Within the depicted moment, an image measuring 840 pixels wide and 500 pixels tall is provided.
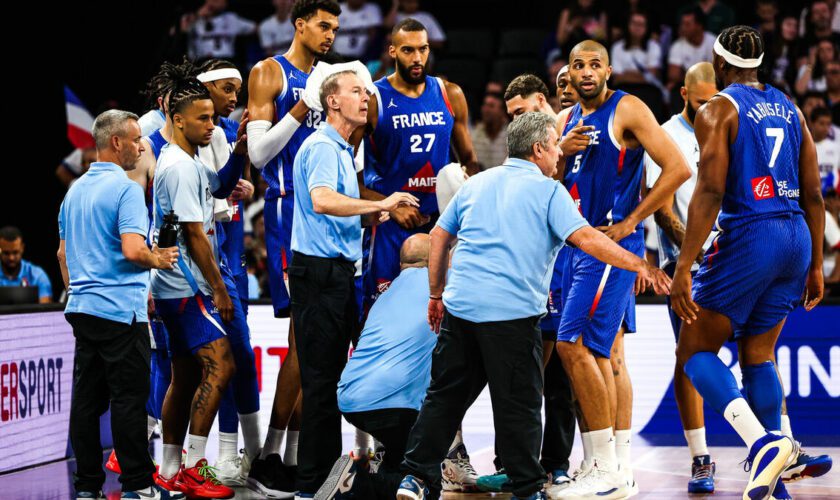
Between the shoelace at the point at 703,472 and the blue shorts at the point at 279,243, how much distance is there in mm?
2563

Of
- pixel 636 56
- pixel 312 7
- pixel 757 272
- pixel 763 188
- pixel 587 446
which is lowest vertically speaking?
pixel 587 446

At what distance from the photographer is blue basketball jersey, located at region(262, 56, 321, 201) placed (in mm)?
6922

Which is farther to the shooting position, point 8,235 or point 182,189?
point 8,235

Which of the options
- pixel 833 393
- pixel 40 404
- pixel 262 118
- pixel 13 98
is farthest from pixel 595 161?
pixel 13 98

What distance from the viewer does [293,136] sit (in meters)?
6.94

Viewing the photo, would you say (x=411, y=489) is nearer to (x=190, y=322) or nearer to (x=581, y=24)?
(x=190, y=322)

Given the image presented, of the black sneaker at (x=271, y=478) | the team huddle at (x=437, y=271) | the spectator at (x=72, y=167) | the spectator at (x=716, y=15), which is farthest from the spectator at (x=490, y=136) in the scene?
the black sneaker at (x=271, y=478)

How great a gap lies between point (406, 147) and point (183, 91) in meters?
1.32

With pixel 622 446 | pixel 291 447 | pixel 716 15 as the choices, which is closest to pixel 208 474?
pixel 291 447

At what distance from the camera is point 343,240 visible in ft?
19.8

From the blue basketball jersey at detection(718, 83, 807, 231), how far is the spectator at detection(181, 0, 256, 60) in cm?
956

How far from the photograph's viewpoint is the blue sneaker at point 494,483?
22.0 feet

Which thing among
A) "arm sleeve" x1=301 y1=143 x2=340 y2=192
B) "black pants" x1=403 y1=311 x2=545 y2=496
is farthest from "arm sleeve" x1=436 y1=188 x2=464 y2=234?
"arm sleeve" x1=301 y1=143 x2=340 y2=192

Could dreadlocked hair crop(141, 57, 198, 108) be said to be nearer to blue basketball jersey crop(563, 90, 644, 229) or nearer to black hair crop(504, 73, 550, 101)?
black hair crop(504, 73, 550, 101)
